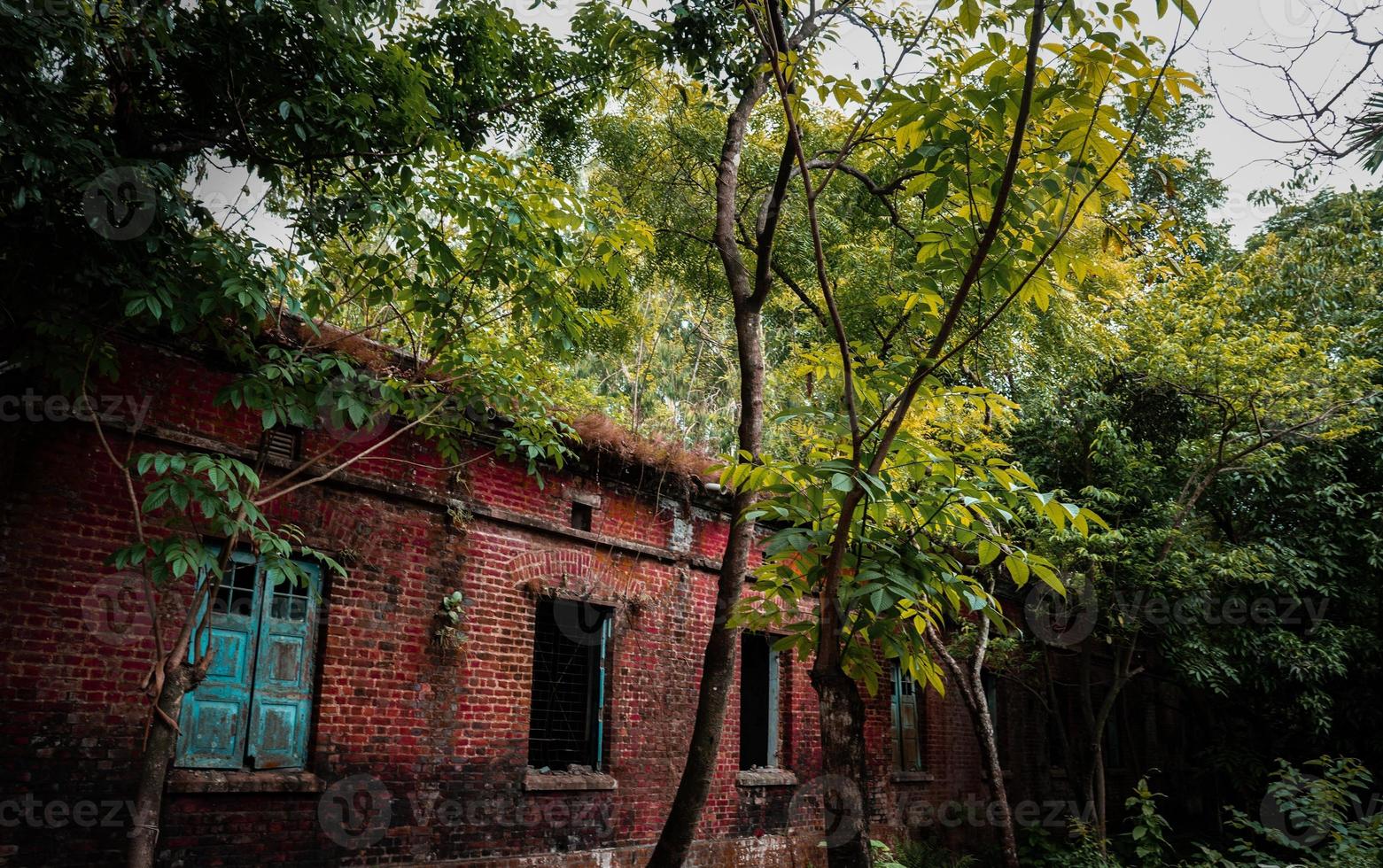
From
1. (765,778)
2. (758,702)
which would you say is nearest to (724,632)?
(765,778)

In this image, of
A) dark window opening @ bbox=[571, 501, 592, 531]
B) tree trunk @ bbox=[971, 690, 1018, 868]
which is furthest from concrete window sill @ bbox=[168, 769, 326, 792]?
tree trunk @ bbox=[971, 690, 1018, 868]

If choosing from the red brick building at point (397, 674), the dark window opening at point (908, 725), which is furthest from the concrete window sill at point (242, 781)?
the dark window opening at point (908, 725)

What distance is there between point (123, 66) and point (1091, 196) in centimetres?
585

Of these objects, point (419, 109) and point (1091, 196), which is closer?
point (1091, 196)

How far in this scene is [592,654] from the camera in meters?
10.3

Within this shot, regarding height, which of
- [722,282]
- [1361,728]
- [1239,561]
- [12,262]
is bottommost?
[1361,728]

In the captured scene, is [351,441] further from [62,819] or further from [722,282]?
[722,282]

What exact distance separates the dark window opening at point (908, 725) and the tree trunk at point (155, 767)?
34.3ft

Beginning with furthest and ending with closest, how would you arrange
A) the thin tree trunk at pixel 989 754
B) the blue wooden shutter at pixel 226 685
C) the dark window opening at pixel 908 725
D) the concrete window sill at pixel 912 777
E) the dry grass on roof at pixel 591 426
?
the dark window opening at pixel 908 725 → the concrete window sill at pixel 912 777 → the thin tree trunk at pixel 989 754 → the dry grass on roof at pixel 591 426 → the blue wooden shutter at pixel 226 685

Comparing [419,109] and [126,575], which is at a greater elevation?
[419,109]

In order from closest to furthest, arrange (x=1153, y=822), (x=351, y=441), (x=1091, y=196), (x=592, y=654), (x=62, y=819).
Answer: (x=1091, y=196), (x=62, y=819), (x=351, y=441), (x=592, y=654), (x=1153, y=822)

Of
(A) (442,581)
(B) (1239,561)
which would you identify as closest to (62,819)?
(A) (442,581)

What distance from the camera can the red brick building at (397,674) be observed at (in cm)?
629

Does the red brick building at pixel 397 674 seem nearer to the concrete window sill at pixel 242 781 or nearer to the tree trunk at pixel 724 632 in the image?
the concrete window sill at pixel 242 781
